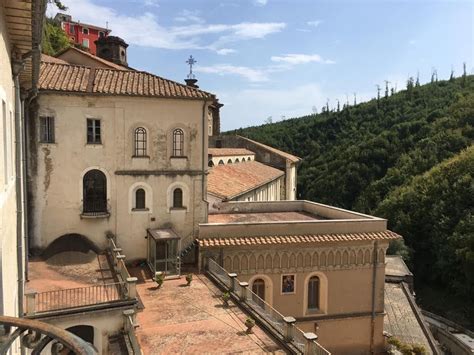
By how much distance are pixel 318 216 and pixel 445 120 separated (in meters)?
53.9

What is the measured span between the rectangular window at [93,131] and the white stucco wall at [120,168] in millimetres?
217

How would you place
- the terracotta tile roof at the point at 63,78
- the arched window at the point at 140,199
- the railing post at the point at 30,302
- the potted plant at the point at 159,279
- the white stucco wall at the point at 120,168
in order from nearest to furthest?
the railing post at the point at 30,302, the potted plant at the point at 159,279, the terracotta tile roof at the point at 63,78, the white stucco wall at the point at 120,168, the arched window at the point at 140,199

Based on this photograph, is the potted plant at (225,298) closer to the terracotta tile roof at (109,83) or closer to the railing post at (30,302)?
the railing post at (30,302)

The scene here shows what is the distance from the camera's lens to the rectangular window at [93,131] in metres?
17.7

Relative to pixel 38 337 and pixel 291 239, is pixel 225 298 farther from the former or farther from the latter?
pixel 38 337

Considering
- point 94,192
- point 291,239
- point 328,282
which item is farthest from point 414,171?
point 94,192

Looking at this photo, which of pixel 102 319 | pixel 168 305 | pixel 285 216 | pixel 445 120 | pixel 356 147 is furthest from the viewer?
pixel 356 147

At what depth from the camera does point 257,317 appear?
13.5 metres

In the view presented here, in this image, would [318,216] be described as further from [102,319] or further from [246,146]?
[246,146]

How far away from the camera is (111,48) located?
1307 inches

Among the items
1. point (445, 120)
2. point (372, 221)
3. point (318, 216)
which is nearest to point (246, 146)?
point (318, 216)

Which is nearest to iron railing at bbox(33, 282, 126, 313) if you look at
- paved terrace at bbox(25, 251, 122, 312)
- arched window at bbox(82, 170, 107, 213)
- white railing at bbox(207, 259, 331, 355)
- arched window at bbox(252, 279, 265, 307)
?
paved terrace at bbox(25, 251, 122, 312)

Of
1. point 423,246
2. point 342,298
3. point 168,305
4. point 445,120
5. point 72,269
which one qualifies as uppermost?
point 445,120

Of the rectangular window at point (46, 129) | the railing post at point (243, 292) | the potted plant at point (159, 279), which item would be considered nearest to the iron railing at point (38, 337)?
the railing post at point (243, 292)
